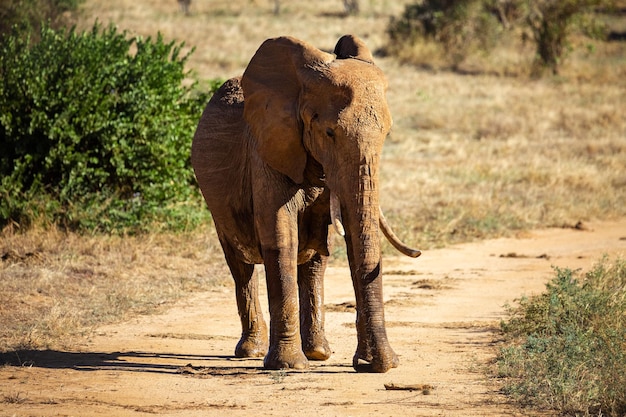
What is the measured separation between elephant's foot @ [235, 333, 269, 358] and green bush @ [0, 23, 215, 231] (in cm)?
439

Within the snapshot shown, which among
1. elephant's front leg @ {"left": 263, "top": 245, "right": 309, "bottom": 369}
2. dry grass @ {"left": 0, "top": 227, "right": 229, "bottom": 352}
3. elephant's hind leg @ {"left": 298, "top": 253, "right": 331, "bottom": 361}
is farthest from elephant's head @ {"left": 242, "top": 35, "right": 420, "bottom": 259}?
dry grass @ {"left": 0, "top": 227, "right": 229, "bottom": 352}

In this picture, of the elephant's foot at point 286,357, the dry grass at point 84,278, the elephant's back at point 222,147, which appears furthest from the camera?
the dry grass at point 84,278

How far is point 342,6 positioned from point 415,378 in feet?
140

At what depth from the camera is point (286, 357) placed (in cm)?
684

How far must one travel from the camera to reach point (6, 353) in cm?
763

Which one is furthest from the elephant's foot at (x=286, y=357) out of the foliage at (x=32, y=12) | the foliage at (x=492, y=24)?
the foliage at (x=492, y=24)

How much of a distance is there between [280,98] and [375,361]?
184 centimetres

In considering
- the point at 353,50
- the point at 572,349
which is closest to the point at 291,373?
the point at 572,349

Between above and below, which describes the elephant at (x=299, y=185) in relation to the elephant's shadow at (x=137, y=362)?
above

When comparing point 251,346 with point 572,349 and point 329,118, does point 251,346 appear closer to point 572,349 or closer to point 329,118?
point 329,118

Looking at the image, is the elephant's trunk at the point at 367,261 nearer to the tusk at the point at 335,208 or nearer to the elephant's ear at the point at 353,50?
the tusk at the point at 335,208

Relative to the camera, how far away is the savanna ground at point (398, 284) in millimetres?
6332

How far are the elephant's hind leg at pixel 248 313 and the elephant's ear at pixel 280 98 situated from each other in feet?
4.40

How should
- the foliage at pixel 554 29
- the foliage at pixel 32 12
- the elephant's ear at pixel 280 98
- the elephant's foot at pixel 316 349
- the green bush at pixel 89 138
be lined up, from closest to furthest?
the elephant's ear at pixel 280 98, the elephant's foot at pixel 316 349, the green bush at pixel 89 138, the foliage at pixel 32 12, the foliage at pixel 554 29
